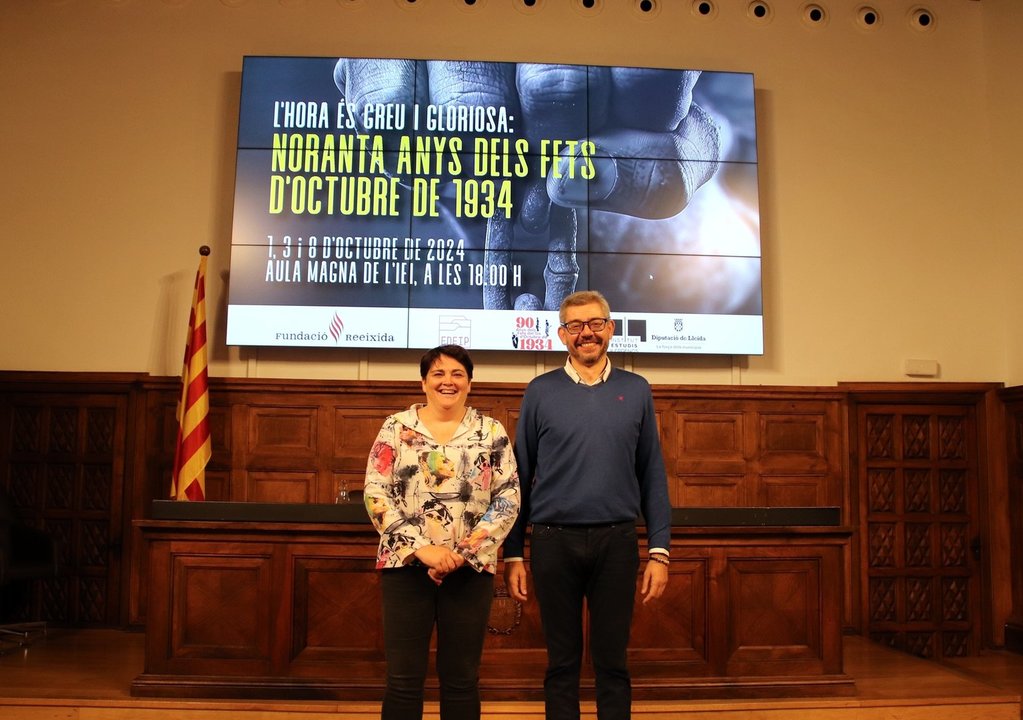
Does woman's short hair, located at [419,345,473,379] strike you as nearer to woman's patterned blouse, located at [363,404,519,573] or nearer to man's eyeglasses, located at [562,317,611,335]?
woman's patterned blouse, located at [363,404,519,573]

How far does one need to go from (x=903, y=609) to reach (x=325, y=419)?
13.0 ft

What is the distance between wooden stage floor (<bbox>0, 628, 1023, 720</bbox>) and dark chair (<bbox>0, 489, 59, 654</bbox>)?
0.53 meters

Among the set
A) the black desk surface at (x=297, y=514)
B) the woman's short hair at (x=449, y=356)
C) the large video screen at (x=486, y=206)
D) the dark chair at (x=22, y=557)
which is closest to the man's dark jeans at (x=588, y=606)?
the woman's short hair at (x=449, y=356)

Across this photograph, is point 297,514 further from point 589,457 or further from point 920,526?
point 920,526

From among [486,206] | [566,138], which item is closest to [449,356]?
[486,206]

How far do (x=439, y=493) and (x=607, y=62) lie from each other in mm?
4477

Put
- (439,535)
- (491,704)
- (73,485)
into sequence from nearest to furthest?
1. (439,535)
2. (491,704)
3. (73,485)

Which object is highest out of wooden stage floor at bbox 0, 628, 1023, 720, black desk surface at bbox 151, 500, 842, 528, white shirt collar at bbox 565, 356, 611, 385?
white shirt collar at bbox 565, 356, 611, 385

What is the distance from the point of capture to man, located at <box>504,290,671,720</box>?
2.72 m

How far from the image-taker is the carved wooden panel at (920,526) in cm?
611

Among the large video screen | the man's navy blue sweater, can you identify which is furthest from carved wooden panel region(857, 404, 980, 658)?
the man's navy blue sweater

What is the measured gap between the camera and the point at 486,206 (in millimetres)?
5984

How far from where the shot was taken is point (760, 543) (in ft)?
13.3

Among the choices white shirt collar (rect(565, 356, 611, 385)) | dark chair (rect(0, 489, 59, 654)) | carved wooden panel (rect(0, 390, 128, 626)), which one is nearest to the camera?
white shirt collar (rect(565, 356, 611, 385))
